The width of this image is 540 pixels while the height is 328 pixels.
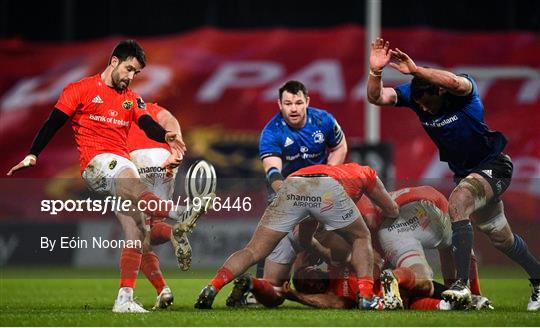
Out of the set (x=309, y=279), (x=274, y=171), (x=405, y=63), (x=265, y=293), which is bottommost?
(x=265, y=293)

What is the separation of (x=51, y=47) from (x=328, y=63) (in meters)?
4.85

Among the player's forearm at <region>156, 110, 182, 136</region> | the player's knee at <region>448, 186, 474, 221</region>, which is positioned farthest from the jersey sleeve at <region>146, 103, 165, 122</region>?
the player's knee at <region>448, 186, 474, 221</region>

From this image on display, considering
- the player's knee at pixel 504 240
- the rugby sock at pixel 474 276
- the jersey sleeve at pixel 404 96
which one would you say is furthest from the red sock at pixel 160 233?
the player's knee at pixel 504 240

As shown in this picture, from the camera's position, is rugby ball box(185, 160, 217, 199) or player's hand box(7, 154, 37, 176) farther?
rugby ball box(185, 160, 217, 199)

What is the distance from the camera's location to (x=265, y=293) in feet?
30.8

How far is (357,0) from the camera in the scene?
2116cm

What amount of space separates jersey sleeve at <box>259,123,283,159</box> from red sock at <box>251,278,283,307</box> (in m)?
1.64

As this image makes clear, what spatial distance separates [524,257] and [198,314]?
275 centimetres

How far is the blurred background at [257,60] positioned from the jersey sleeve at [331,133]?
24.5ft

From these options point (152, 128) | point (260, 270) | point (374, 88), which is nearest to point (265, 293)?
point (260, 270)

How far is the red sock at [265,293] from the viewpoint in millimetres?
A: 9266

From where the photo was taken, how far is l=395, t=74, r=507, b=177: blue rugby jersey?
9484 mm

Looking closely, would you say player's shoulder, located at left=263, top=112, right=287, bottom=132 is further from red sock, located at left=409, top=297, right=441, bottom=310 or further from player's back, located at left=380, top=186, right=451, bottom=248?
red sock, located at left=409, top=297, right=441, bottom=310

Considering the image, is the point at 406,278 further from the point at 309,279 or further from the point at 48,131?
the point at 48,131
